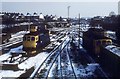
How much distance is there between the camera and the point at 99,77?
70.0ft

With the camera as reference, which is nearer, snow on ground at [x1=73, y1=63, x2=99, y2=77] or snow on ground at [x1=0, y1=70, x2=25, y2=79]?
snow on ground at [x1=0, y1=70, x2=25, y2=79]

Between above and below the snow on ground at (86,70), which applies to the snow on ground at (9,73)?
above

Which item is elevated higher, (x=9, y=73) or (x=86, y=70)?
(x=9, y=73)

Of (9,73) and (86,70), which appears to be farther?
(86,70)

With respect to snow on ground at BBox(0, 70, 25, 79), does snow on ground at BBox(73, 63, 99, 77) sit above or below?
below

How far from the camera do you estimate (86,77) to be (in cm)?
2141

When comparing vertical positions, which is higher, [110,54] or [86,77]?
[110,54]

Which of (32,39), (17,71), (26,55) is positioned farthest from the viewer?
(32,39)

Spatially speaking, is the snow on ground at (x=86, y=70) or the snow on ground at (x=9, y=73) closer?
the snow on ground at (x=9, y=73)

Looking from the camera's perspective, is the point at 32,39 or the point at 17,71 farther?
the point at 32,39

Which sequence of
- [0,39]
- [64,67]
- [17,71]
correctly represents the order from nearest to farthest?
[17,71] → [64,67] → [0,39]

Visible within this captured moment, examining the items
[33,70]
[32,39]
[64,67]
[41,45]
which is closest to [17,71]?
[33,70]

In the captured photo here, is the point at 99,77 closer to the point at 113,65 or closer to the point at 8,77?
the point at 113,65

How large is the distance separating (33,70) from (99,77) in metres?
5.71
